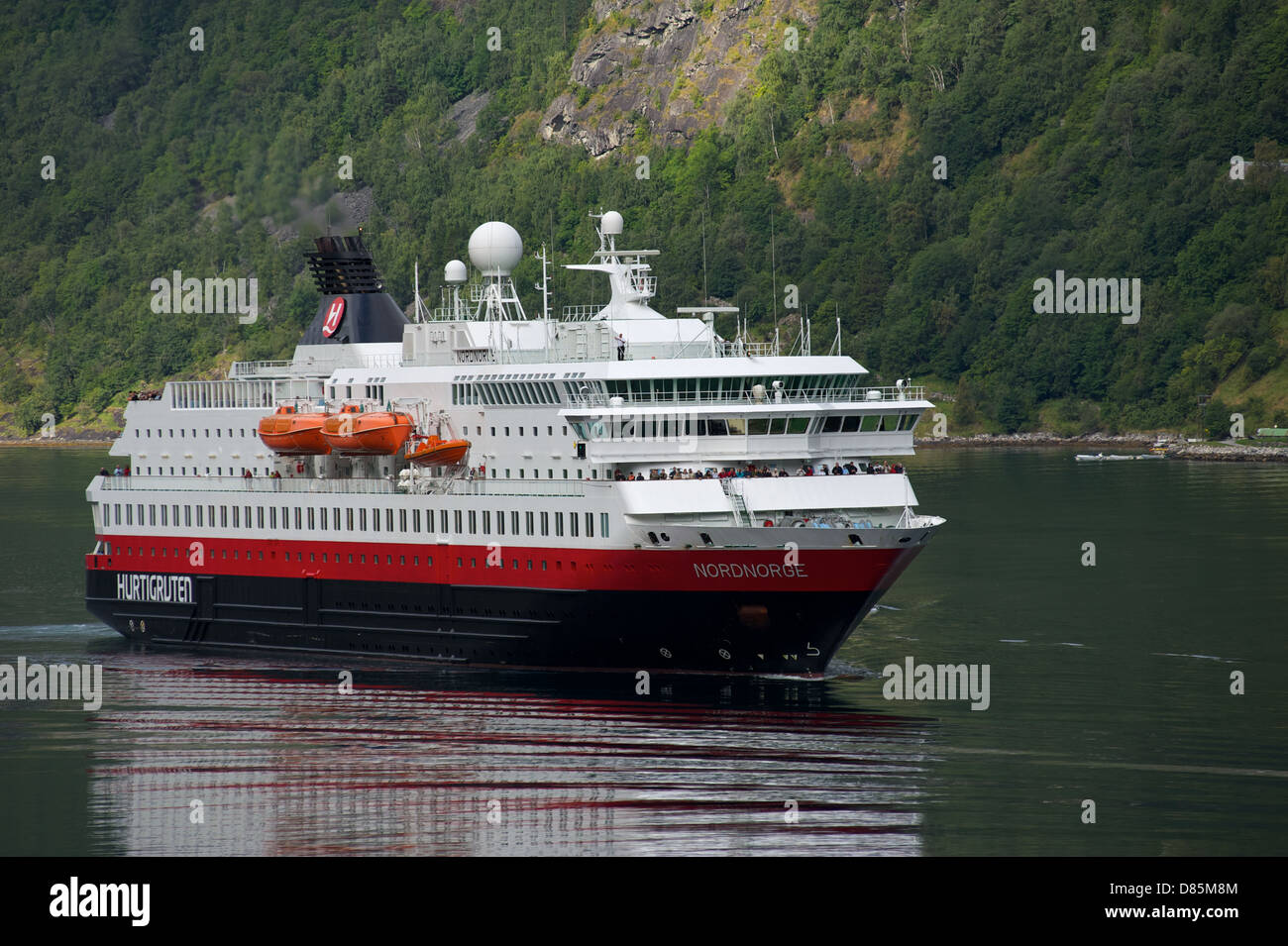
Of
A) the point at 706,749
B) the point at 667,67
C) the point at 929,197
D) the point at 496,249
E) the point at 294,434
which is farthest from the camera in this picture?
the point at 667,67

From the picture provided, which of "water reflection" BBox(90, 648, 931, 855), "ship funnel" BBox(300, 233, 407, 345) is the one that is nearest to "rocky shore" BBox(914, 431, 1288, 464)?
"ship funnel" BBox(300, 233, 407, 345)

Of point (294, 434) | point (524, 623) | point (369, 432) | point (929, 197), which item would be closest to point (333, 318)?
point (294, 434)

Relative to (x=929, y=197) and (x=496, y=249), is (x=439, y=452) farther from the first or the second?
(x=929, y=197)

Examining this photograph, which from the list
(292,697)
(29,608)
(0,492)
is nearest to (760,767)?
(292,697)

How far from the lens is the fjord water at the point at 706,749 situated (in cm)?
3828

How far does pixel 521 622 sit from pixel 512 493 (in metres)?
3.35

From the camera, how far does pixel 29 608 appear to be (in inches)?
2712

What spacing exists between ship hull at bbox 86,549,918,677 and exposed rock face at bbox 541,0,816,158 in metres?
135

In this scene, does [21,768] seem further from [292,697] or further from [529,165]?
[529,165]

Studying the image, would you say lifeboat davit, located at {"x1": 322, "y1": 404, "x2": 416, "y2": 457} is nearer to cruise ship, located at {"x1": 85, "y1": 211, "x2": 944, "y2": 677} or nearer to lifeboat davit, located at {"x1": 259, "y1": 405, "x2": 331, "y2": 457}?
cruise ship, located at {"x1": 85, "y1": 211, "x2": 944, "y2": 677}

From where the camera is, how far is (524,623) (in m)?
51.7

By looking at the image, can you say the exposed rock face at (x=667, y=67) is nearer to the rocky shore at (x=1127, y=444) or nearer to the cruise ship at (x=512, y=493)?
the rocky shore at (x=1127, y=444)

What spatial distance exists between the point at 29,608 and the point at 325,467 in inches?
679

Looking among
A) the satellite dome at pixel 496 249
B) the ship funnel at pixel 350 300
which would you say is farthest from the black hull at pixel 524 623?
the satellite dome at pixel 496 249
